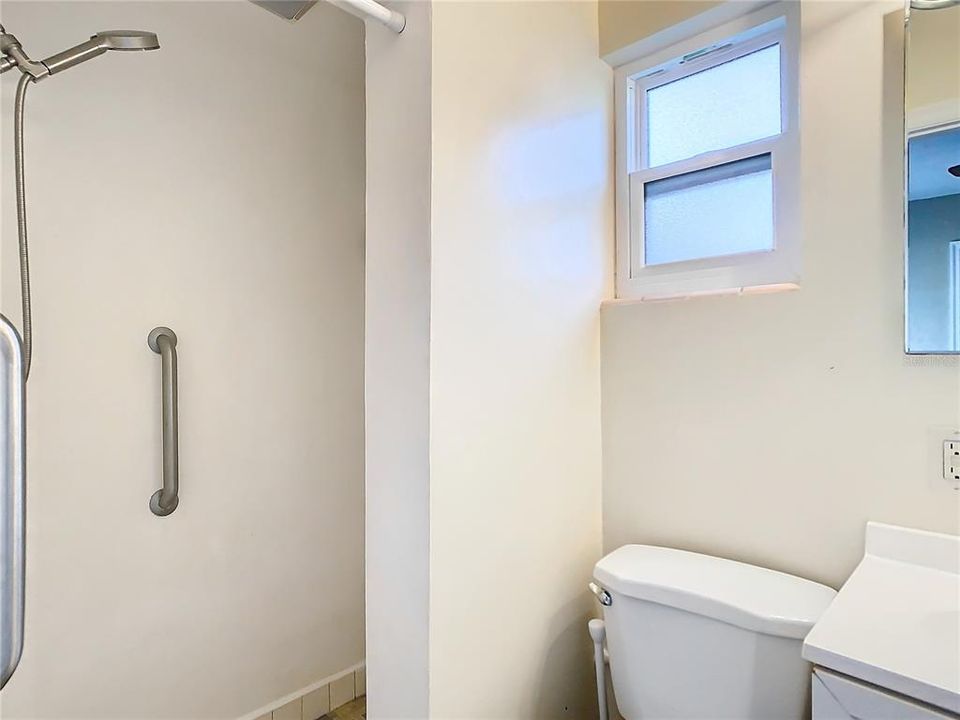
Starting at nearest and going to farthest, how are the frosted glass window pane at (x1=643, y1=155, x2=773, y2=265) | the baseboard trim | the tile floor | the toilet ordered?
the toilet → the frosted glass window pane at (x1=643, y1=155, x2=773, y2=265) → the baseboard trim → the tile floor

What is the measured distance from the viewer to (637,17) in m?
1.53

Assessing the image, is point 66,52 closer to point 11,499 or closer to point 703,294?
point 11,499

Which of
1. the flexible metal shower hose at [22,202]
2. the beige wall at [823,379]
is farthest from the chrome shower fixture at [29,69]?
the beige wall at [823,379]

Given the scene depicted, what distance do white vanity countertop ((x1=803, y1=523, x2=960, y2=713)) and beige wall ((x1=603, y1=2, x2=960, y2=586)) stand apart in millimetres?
48

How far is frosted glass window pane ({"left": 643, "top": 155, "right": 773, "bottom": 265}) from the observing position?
4.67ft

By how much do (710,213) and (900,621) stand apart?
1.01 meters

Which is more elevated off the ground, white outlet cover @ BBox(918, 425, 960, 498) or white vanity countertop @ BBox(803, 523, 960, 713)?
white outlet cover @ BBox(918, 425, 960, 498)

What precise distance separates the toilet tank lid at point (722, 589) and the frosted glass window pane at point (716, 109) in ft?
3.40

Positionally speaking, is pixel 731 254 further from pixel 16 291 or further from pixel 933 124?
pixel 16 291

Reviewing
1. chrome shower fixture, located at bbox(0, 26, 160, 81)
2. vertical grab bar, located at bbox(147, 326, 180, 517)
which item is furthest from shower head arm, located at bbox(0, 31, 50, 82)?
vertical grab bar, located at bbox(147, 326, 180, 517)

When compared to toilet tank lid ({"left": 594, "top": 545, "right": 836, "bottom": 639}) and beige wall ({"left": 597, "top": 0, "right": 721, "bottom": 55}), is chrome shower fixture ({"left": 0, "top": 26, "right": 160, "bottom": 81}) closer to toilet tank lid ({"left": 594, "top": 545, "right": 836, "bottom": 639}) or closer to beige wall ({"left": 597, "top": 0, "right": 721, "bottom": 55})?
beige wall ({"left": 597, "top": 0, "right": 721, "bottom": 55})

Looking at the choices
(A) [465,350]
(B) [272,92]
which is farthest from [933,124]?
(B) [272,92]

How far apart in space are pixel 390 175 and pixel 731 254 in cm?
87

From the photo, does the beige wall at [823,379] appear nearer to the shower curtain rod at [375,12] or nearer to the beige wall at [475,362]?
the beige wall at [475,362]
